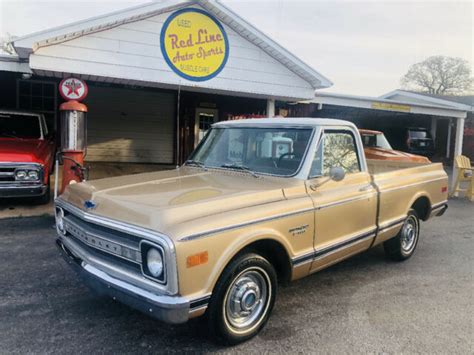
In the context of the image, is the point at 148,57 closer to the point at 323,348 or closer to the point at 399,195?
the point at 399,195

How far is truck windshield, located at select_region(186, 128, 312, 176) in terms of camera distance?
389cm

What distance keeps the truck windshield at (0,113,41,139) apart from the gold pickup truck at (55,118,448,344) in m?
5.67

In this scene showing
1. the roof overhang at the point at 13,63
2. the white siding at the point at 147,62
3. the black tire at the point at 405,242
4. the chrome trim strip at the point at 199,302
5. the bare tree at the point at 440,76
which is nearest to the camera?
the chrome trim strip at the point at 199,302

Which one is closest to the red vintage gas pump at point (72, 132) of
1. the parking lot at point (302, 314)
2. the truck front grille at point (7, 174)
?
the truck front grille at point (7, 174)

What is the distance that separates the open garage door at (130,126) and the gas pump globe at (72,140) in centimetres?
691

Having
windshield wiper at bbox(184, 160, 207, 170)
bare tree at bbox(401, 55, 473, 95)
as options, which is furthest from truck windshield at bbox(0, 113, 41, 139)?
bare tree at bbox(401, 55, 473, 95)

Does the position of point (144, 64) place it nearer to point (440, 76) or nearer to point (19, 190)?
point (19, 190)

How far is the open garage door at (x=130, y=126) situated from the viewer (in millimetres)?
14109

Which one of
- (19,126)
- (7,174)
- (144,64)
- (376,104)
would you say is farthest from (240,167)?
(376,104)

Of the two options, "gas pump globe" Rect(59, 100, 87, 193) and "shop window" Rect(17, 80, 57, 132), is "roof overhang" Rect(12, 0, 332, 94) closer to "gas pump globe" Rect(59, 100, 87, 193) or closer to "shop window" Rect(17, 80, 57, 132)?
"gas pump globe" Rect(59, 100, 87, 193)

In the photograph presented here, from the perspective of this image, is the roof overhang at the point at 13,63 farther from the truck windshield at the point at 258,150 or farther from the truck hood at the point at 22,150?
the truck windshield at the point at 258,150

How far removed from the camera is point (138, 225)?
2.75 m

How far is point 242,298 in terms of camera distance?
3107mm

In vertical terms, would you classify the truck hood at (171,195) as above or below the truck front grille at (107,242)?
above
